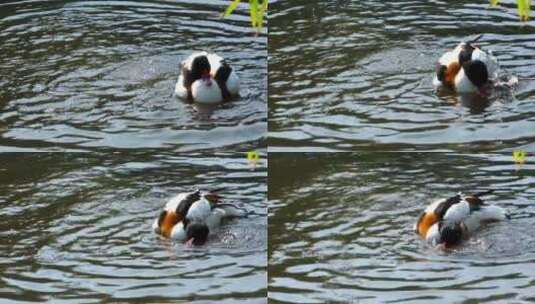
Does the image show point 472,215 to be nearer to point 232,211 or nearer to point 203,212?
point 232,211

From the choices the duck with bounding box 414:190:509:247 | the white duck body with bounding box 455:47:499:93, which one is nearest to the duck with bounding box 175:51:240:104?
the white duck body with bounding box 455:47:499:93

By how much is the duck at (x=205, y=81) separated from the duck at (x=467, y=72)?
5.93 feet

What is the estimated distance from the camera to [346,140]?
11344 millimetres

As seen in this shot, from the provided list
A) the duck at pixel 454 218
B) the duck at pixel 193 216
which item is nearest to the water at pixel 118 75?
the duck at pixel 193 216

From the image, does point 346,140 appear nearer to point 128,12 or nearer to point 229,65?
point 229,65

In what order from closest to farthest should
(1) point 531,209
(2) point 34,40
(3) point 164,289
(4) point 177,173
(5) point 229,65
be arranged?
(3) point 164,289 < (1) point 531,209 < (4) point 177,173 < (5) point 229,65 < (2) point 34,40

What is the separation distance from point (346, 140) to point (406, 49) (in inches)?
79.2

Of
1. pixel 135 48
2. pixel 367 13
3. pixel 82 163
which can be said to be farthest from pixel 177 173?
pixel 367 13

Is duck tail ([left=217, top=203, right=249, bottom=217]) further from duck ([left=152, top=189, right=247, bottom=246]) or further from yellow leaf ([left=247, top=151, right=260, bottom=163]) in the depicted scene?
yellow leaf ([left=247, top=151, right=260, bottom=163])

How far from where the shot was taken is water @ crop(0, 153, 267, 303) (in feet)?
30.9

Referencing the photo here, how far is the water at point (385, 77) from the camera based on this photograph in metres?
11.4

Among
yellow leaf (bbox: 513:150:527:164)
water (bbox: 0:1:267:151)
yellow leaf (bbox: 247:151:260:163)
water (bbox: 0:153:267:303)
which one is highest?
water (bbox: 0:1:267:151)

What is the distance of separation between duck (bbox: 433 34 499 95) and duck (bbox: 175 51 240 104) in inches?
71.2

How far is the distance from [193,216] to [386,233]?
1434 mm
